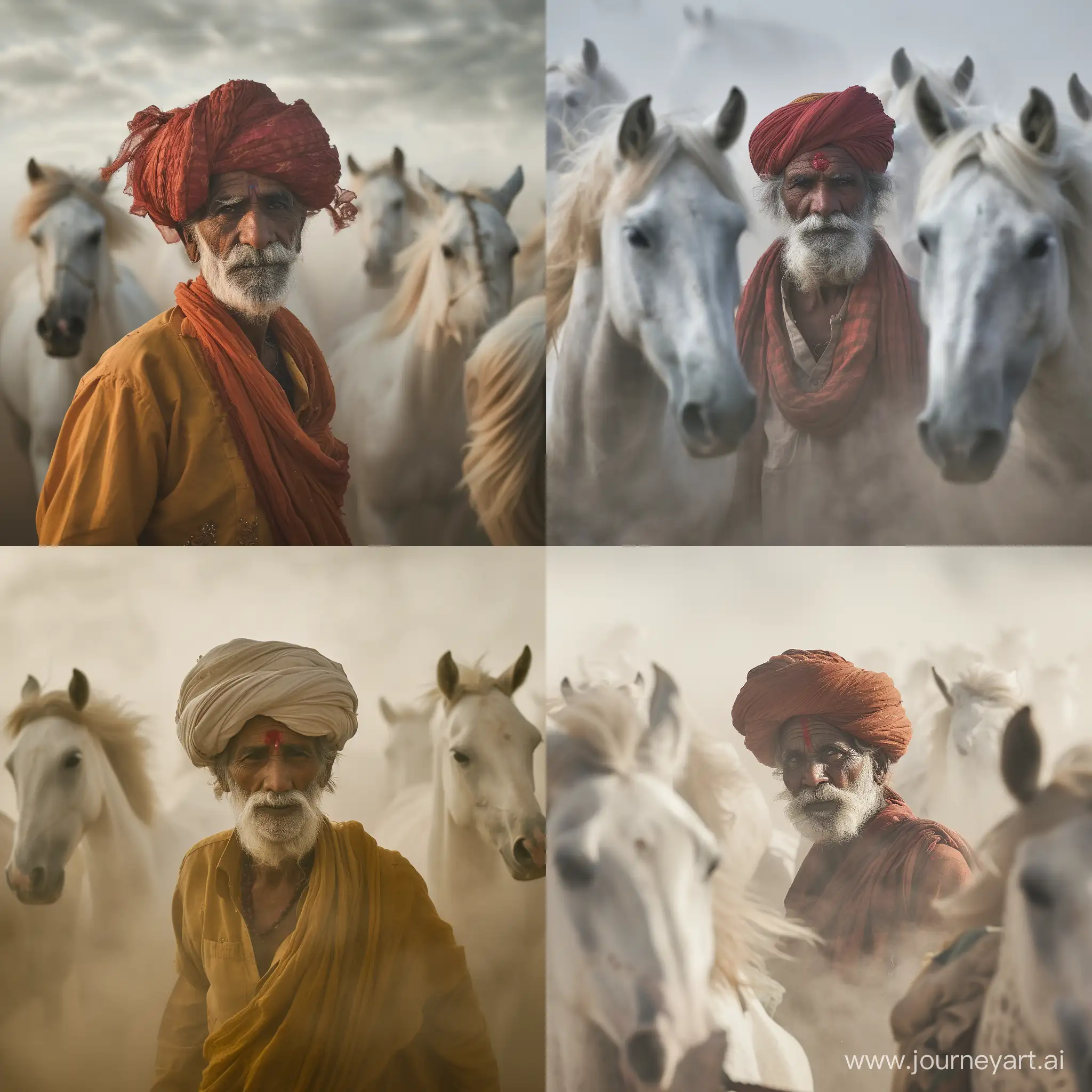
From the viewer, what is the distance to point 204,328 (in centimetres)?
197

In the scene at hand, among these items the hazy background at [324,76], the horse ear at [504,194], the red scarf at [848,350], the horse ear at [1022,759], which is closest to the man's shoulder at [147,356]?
the hazy background at [324,76]

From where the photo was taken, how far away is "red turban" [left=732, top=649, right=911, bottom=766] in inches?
77.5

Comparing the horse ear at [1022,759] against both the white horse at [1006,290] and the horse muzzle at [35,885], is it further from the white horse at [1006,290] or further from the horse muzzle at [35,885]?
the horse muzzle at [35,885]

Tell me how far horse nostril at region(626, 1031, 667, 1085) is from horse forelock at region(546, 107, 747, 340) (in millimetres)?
1259

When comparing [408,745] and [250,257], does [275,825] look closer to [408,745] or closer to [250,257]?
[408,745]

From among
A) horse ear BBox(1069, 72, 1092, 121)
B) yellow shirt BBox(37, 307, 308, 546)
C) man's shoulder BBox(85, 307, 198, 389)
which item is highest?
horse ear BBox(1069, 72, 1092, 121)

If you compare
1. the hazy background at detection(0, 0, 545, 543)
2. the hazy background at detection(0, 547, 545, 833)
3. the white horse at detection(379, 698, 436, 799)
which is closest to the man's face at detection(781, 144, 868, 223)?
the hazy background at detection(0, 0, 545, 543)

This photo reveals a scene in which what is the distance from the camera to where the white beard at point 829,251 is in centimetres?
198

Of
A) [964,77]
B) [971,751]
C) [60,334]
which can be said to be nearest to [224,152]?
[60,334]

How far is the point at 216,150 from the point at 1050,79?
1507 mm

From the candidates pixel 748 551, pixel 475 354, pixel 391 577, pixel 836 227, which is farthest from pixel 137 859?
pixel 836 227

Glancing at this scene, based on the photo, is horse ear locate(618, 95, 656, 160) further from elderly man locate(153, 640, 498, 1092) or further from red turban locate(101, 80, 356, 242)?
elderly man locate(153, 640, 498, 1092)

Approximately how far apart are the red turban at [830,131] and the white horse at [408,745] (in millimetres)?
1158

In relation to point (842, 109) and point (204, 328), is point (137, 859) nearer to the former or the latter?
point (204, 328)
